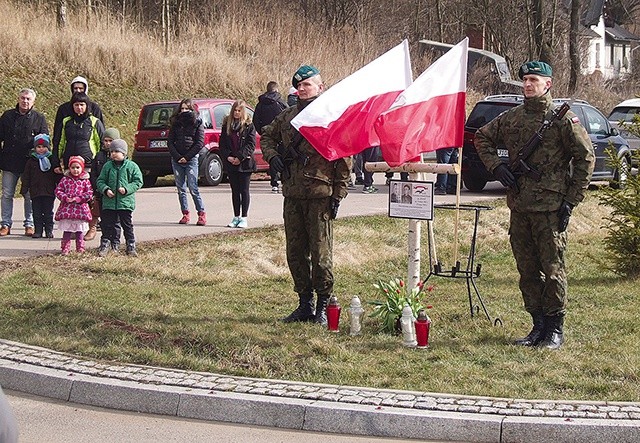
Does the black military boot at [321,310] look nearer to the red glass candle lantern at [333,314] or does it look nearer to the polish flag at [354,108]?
the red glass candle lantern at [333,314]

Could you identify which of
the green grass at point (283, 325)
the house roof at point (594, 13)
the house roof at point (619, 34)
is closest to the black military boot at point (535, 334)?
the green grass at point (283, 325)

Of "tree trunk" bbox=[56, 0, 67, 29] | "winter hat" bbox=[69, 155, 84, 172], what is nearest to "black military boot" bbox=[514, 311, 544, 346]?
"winter hat" bbox=[69, 155, 84, 172]

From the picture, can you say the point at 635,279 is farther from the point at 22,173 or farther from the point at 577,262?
the point at 22,173

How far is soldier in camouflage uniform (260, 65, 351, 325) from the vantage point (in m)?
8.85

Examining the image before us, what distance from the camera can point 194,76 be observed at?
104 ft

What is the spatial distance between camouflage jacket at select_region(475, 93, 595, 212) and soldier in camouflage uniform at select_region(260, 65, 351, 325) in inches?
54.4

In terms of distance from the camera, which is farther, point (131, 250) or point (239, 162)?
point (239, 162)

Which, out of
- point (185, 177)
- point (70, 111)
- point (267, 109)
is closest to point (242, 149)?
point (185, 177)

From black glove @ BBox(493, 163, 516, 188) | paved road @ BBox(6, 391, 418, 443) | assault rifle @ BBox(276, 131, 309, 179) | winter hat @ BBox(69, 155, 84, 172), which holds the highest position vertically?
assault rifle @ BBox(276, 131, 309, 179)

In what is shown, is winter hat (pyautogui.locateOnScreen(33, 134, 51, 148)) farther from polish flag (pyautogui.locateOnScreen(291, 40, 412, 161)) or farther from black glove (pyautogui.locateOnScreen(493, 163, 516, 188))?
black glove (pyautogui.locateOnScreen(493, 163, 516, 188))

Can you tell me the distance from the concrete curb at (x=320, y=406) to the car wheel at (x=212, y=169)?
44.1ft

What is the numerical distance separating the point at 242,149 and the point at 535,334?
23.2 feet

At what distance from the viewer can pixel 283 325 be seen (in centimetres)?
887

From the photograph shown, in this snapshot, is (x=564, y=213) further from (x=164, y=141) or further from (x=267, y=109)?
(x=164, y=141)
